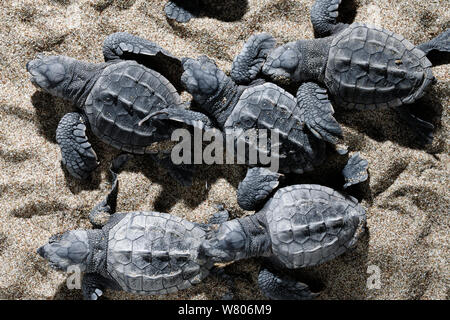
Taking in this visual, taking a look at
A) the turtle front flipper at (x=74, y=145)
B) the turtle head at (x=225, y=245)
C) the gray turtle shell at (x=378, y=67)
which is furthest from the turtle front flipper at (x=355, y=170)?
the turtle front flipper at (x=74, y=145)

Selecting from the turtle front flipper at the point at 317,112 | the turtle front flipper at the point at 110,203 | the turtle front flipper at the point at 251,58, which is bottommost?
the turtle front flipper at the point at 110,203

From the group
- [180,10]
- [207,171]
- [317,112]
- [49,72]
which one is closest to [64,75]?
[49,72]

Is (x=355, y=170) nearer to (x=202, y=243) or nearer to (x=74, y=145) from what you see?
(x=202, y=243)

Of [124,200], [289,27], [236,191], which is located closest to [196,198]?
[236,191]

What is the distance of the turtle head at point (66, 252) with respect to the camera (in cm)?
279

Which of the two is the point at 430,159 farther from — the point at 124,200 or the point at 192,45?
the point at 124,200

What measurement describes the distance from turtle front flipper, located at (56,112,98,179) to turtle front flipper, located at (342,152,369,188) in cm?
179

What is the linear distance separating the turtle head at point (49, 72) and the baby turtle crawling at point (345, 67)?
48.1 inches

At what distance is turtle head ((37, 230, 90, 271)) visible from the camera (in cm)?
279

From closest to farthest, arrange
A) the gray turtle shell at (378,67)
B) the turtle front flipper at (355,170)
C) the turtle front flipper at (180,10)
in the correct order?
the gray turtle shell at (378,67), the turtle front flipper at (355,170), the turtle front flipper at (180,10)

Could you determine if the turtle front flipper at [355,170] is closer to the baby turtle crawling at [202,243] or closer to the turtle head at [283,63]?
the baby turtle crawling at [202,243]

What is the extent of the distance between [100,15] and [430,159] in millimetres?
2606

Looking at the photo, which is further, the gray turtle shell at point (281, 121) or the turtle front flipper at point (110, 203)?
the turtle front flipper at point (110, 203)

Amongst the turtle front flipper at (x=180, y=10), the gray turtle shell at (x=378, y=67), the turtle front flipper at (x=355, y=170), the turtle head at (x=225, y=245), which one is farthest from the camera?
the turtle front flipper at (x=180, y=10)
